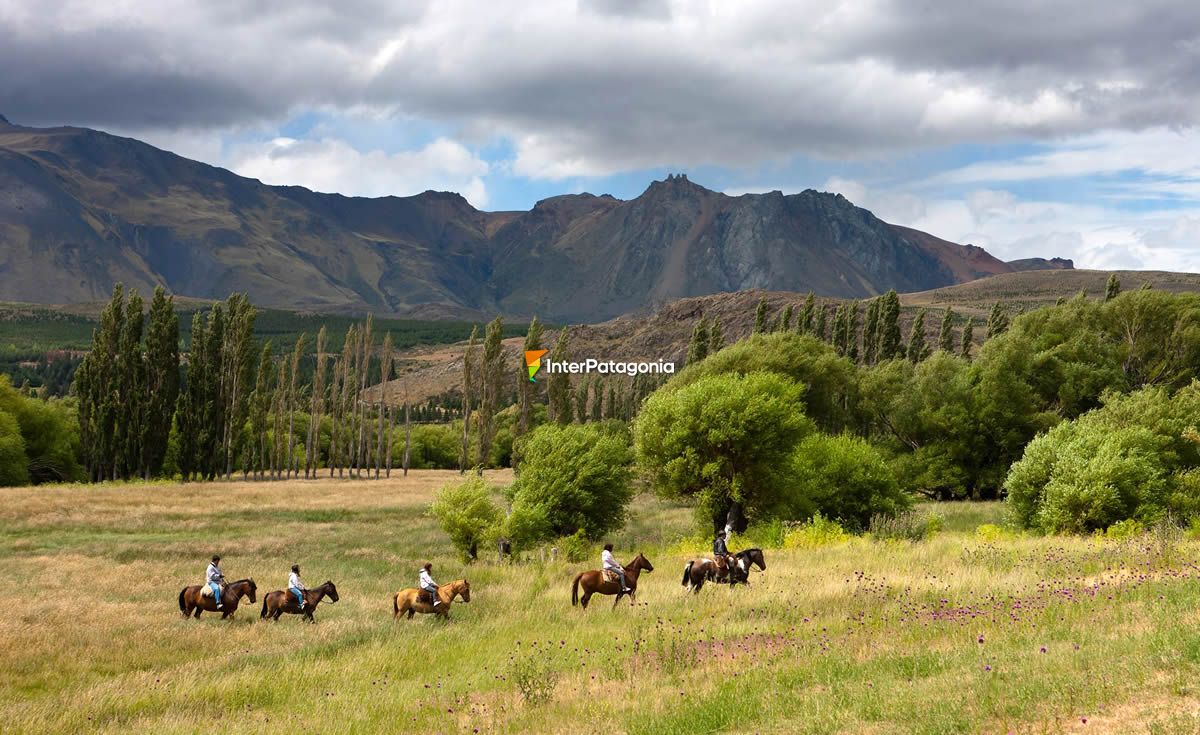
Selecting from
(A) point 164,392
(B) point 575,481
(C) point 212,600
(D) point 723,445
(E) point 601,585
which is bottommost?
(C) point 212,600

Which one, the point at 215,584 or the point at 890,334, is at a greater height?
the point at 890,334

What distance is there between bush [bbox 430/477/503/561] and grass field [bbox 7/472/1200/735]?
4387 mm

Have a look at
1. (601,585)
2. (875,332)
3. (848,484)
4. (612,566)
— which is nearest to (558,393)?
(848,484)

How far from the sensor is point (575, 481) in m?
41.3

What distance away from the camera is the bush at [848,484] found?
42781 millimetres

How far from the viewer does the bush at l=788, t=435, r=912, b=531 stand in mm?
42781

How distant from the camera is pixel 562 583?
93.1ft

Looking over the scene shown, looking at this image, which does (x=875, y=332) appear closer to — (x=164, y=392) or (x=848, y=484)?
(x=848, y=484)

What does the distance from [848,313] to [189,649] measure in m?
102

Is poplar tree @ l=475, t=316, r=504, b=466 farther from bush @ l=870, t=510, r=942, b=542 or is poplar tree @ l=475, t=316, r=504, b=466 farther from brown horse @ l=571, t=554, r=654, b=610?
brown horse @ l=571, t=554, r=654, b=610

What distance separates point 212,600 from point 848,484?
32127 mm

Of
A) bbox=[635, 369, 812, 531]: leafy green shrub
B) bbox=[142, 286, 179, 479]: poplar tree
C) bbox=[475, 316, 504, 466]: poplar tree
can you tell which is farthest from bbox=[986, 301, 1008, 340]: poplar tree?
bbox=[142, 286, 179, 479]: poplar tree

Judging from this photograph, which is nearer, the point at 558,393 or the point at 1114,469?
the point at 1114,469

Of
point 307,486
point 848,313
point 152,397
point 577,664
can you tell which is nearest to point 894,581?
point 577,664
